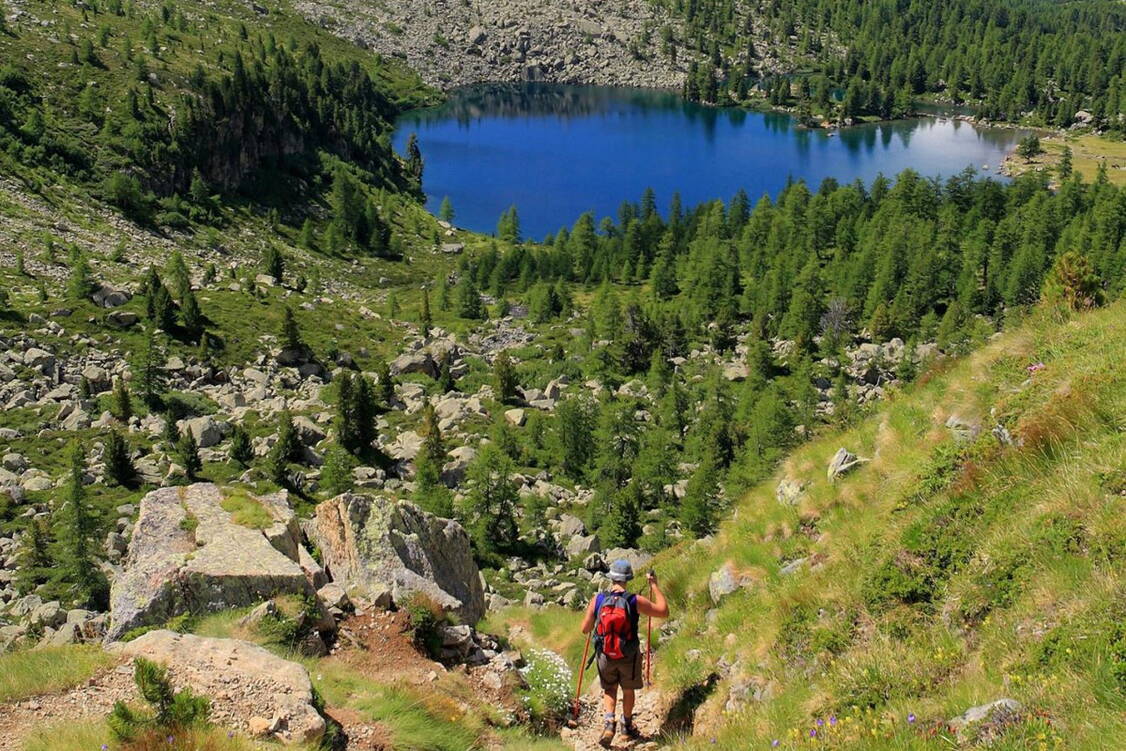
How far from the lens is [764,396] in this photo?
72750 millimetres

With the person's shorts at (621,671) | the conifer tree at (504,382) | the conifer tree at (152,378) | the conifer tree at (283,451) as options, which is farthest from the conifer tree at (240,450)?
the person's shorts at (621,671)

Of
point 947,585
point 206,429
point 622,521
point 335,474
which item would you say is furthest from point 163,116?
point 947,585

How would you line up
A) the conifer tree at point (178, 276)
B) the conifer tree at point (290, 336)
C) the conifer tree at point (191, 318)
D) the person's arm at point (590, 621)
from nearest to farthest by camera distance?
the person's arm at point (590, 621) < the conifer tree at point (191, 318) < the conifer tree at point (290, 336) < the conifer tree at point (178, 276)

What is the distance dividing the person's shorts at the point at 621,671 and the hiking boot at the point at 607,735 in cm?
54

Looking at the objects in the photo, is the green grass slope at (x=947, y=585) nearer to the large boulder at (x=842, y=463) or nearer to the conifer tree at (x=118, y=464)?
the large boulder at (x=842, y=463)

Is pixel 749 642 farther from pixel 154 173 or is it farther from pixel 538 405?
pixel 154 173

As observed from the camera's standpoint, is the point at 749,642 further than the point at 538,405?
No

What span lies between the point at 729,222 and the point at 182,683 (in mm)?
130999

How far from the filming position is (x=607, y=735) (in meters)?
12.1

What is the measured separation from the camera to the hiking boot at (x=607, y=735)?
1214cm

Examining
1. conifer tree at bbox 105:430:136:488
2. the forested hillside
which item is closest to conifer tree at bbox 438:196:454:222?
the forested hillside

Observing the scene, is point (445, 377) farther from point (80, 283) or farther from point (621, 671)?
point (621, 671)

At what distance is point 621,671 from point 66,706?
725cm

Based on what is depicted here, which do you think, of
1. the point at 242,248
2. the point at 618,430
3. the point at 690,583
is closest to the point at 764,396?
the point at 618,430
